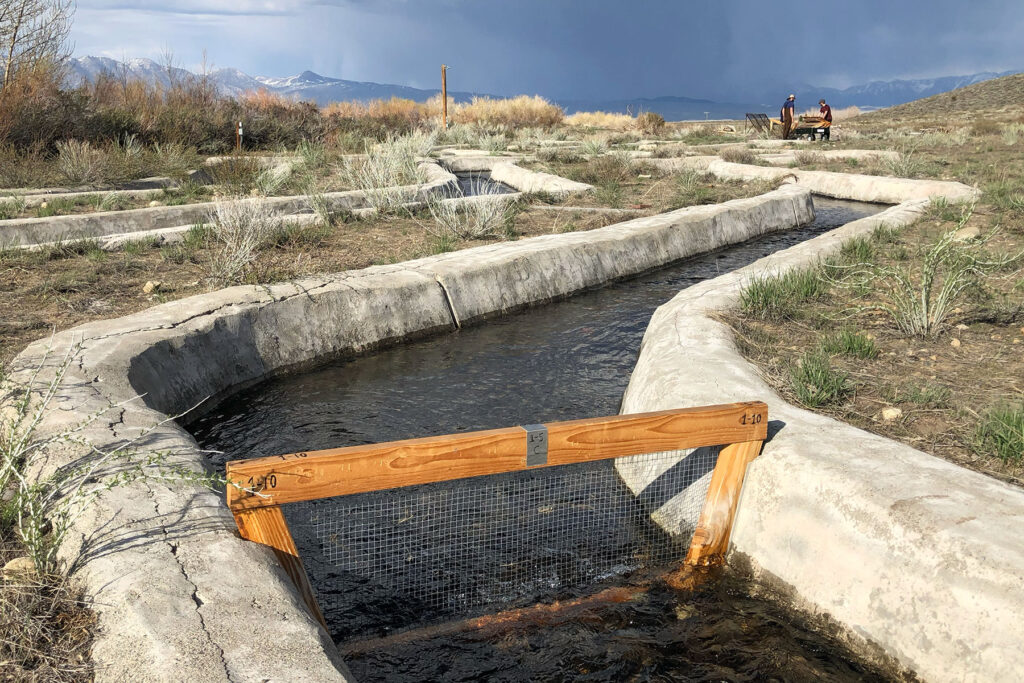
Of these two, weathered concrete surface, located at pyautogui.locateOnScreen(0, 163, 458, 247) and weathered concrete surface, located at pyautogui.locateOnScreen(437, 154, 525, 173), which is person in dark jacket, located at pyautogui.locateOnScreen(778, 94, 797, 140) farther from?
weathered concrete surface, located at pyautogui.locateOnScreen(0, 163, 458, 247)

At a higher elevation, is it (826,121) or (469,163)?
(826,121)

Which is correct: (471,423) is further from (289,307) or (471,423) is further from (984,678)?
(984,678)

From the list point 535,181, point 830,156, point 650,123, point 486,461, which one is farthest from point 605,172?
point 650,123

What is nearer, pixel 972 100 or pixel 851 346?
pixel 851 346

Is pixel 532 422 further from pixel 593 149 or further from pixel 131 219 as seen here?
pixel 593 149

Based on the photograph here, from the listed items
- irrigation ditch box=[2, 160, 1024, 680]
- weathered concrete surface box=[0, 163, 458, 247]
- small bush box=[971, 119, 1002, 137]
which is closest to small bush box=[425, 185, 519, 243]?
weathered concrete surface box=[0, 163, 458, 247]

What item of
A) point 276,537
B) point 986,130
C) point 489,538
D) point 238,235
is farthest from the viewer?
point 986,130

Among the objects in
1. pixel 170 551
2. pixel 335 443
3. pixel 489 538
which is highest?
pixel 170 551

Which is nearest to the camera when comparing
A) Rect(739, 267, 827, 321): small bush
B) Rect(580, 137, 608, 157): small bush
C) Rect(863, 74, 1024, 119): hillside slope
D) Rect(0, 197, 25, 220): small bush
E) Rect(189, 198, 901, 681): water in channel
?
Rect(189, 198, 901, 681): water in channel

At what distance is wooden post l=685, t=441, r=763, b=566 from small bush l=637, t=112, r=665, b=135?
27.2 meters

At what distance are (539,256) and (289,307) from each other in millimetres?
2644

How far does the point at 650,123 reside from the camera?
101ft

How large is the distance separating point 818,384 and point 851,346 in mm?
796

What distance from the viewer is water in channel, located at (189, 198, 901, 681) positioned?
10.4 ft
